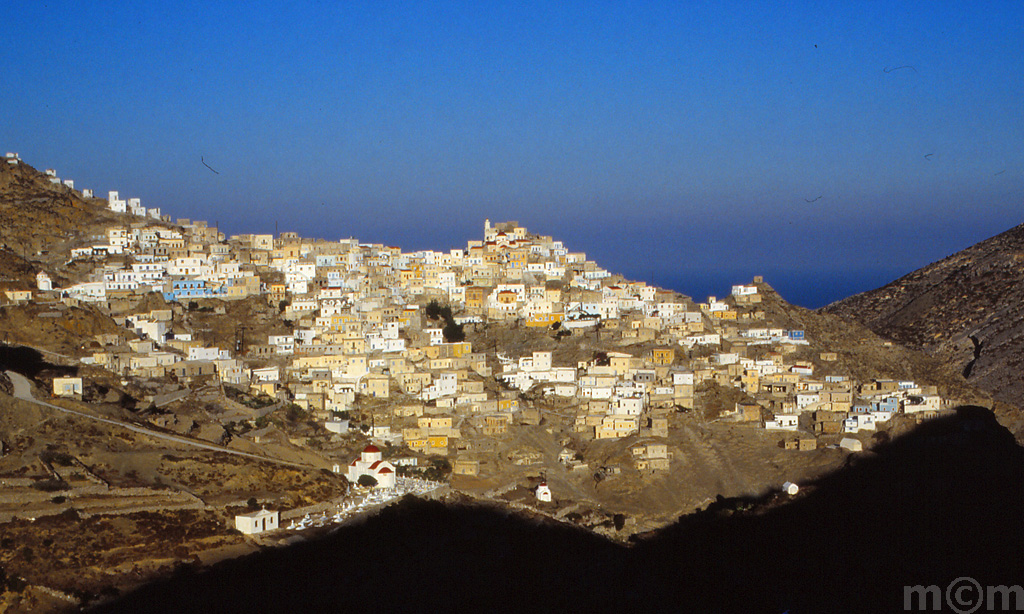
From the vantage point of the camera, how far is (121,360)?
35688mm

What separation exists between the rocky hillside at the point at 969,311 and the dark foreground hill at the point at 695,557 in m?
15.1

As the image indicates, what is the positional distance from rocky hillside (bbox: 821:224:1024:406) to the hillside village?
9.74m

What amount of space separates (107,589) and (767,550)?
16.9m

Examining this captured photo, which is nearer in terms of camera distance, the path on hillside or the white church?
the path on hillside

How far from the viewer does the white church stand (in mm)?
31000

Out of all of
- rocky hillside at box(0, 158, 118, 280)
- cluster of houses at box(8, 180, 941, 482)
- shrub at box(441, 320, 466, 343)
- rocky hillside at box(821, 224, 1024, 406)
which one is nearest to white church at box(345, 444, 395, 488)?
cluster of houses at box(8, 180, 941, 482)

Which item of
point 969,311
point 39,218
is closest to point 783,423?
point 969,311

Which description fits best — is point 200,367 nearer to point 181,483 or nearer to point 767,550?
point 181,483

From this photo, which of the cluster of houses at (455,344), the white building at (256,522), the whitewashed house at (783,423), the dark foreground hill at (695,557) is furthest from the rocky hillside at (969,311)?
the white building at (256,522)

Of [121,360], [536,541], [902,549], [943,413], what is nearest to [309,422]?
[121,360]

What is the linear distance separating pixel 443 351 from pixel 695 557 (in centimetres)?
1323

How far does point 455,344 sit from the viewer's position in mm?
40812

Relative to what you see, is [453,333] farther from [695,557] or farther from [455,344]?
[695,557]

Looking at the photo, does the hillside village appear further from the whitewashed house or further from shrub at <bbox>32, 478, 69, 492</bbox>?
shrub at <bbox>32, 478, 69, 492</bbox>
